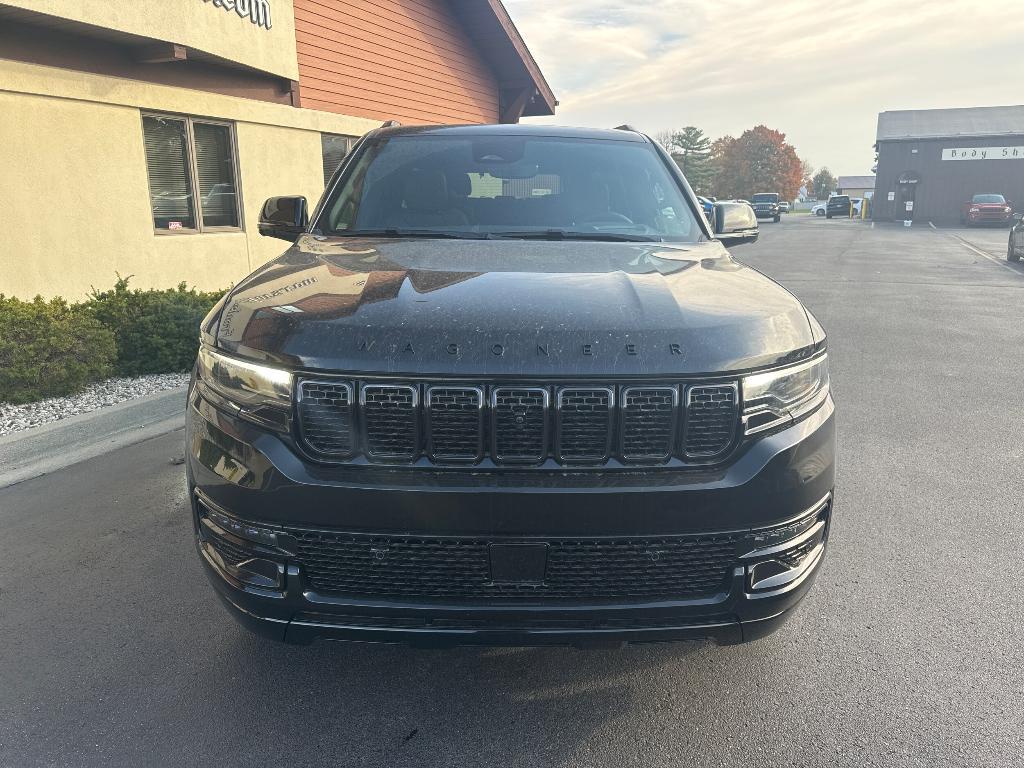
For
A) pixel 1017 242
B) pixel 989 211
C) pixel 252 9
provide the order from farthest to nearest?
pixel 989 211 → pixel 1017 242 → pixel 252 9

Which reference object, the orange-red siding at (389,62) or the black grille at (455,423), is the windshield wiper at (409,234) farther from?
the orange-red siding at (389,62)

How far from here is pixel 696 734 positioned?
2414mm

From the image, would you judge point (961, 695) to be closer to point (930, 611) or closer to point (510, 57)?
point (930, 611)

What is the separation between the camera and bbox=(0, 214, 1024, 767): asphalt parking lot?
2355 mm

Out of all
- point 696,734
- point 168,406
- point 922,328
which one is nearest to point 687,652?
point 696,734

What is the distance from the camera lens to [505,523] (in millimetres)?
2010

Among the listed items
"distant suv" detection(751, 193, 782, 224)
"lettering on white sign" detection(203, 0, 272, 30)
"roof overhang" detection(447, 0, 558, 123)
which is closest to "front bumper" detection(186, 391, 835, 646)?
"lettering on white sign" detection(203, 0, 272, 30)

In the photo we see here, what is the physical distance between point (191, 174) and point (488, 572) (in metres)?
9.90

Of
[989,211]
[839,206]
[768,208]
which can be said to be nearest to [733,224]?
[989,211]

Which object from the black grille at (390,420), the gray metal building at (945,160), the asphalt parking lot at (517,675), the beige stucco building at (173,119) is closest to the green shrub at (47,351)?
the asphalt parking lot at (517,675)

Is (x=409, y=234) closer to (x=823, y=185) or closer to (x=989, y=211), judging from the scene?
(x=989, y=211)

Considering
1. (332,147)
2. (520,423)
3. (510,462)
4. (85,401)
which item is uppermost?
(332,147)

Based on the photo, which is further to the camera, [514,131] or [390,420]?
[514,131]

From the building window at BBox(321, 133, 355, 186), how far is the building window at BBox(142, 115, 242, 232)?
7.66 ft
